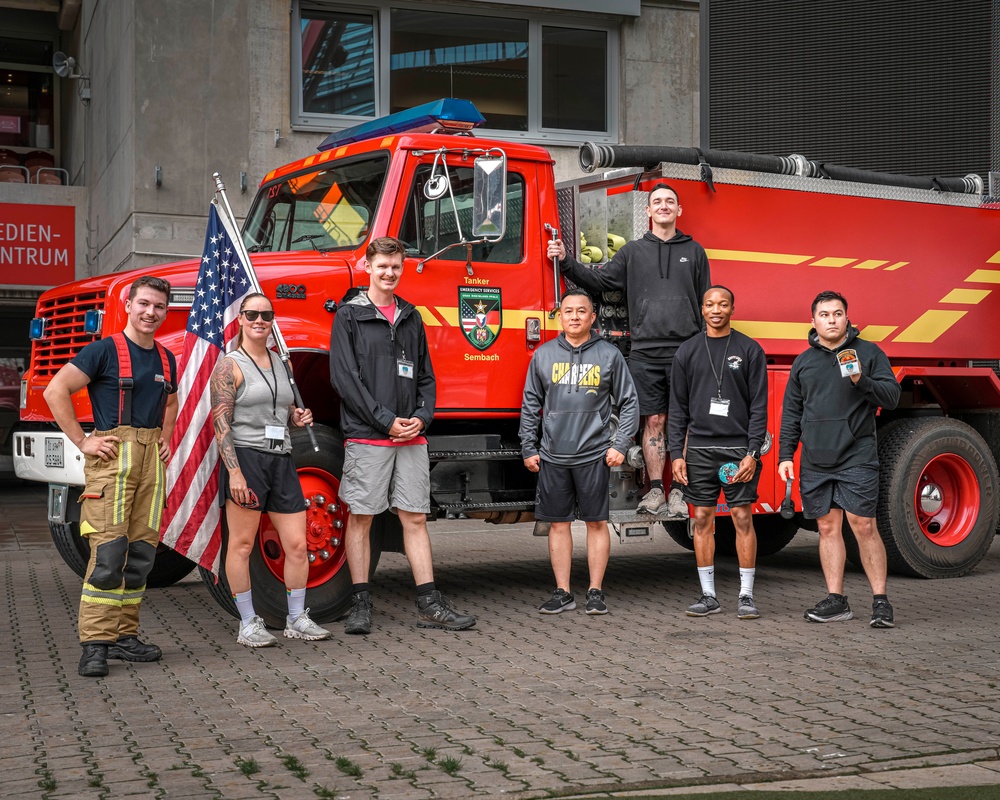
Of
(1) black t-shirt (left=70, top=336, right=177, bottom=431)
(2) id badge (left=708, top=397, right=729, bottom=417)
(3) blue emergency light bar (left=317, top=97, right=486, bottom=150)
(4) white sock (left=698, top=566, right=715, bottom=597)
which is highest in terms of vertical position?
(3) blue emergency light bar (left=317, top=97, right=486, bottom=150)

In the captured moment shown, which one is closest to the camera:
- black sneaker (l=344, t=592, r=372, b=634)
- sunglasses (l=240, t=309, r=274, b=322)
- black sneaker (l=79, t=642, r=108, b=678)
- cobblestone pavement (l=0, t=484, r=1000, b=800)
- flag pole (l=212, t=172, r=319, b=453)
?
cobblestone pavement (l=0, t=484, r=1000, b=800)

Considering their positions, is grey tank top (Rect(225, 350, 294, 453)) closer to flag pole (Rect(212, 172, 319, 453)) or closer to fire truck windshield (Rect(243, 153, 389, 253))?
flag pole (Rect(212, 172, 319, 453))

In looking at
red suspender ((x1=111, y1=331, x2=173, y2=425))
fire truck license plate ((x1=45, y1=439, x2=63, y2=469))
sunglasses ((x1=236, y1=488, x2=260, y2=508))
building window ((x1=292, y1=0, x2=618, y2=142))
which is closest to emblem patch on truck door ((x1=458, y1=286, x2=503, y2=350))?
sunglasses ((x1=236, y1=488, x2=260, y2=508))

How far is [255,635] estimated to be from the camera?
6.82 meters

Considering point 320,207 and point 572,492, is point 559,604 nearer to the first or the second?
point 572,492

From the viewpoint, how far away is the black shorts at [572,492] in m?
7.74

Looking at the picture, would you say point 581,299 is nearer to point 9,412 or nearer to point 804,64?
point 804,64

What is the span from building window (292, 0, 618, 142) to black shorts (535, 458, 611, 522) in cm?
941

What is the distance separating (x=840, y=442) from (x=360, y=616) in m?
3.00

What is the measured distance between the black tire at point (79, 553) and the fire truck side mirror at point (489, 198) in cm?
284

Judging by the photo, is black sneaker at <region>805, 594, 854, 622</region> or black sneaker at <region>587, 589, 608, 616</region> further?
A: black sneaker at <region>587, 589, 608, 616</region>

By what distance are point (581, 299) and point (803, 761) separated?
379 cm

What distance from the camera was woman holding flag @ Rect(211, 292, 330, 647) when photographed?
22.0 ft

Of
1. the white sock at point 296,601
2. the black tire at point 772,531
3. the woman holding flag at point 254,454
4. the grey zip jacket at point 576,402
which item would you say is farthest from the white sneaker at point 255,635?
the black tire at point 772,531
